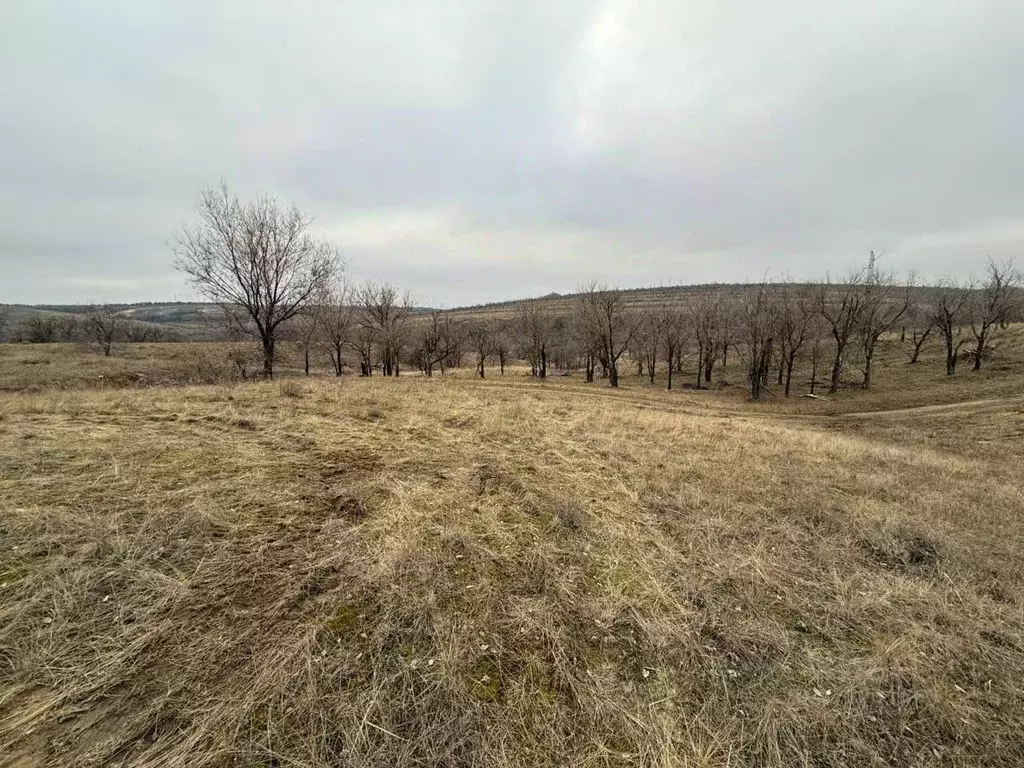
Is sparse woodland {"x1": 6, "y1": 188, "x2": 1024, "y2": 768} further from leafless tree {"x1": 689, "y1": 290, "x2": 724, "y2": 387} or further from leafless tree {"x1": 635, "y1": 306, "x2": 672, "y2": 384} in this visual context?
leafless tree {"x1": 635, "y1": 306, "x2": 672, "y2": 384}

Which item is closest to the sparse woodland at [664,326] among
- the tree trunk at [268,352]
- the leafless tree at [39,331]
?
the tree trunk at [268,352]

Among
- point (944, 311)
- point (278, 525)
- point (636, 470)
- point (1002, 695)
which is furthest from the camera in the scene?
point (944, 311)

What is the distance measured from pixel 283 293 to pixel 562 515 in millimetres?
22893

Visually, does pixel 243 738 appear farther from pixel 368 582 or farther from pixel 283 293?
pixel 283 293

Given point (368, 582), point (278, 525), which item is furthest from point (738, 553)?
point (278, 525)

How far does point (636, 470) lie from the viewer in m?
8.55

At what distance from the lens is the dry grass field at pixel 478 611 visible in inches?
111

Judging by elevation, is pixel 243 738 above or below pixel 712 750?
above

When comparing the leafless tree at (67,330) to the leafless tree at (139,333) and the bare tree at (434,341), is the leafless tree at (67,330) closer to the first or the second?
the leafless tree at (139,333)

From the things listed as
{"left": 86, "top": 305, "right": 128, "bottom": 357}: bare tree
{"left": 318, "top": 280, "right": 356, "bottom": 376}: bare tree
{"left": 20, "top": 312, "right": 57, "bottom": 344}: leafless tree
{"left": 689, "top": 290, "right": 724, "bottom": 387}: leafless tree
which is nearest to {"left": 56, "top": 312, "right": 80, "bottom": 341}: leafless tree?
{"left": 20, "top": 312, "right": 57, "bottom": 344}: leafless tree

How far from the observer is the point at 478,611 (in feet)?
13.2

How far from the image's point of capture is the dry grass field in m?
2.81

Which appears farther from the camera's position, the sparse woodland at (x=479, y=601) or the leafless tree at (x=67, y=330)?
the leafless tree at (x=67, y=330)

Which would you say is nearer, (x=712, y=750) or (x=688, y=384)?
(x=712, y=750)
